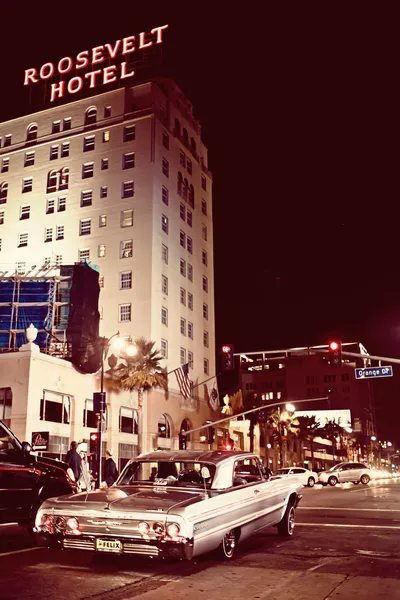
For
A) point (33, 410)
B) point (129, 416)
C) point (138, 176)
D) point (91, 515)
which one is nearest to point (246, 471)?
point (91, 515)

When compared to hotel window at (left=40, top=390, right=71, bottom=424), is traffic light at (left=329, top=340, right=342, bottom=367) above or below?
above

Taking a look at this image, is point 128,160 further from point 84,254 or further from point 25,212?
point 25,212

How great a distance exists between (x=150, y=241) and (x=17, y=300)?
1244cm

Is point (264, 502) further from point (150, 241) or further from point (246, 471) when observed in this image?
point (150, 241)

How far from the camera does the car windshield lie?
28.3 ft

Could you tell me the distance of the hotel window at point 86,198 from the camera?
55938 mm

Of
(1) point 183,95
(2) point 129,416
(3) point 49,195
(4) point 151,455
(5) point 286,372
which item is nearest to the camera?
(4) point 151,455

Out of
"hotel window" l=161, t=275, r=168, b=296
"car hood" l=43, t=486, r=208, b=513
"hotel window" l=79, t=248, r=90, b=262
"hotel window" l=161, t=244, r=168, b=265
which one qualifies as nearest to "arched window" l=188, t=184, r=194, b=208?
"hotel window" l=161, t=244, r=168, b=265

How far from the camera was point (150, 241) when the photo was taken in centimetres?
5122

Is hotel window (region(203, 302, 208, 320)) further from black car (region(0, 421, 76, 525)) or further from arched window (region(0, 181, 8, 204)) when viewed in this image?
black car (region(0, 421, 76, 525))

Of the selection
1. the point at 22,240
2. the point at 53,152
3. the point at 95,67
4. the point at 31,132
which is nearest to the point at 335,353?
the point at 22,240

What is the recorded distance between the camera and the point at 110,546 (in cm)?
727

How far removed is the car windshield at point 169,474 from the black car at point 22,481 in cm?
202

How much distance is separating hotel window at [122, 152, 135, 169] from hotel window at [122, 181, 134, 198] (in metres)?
1.68
